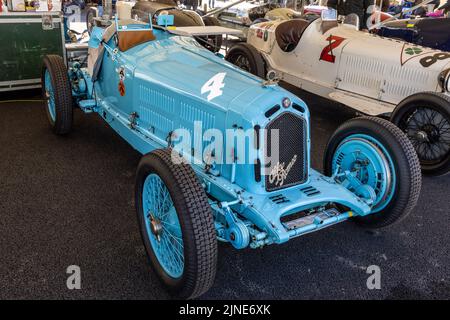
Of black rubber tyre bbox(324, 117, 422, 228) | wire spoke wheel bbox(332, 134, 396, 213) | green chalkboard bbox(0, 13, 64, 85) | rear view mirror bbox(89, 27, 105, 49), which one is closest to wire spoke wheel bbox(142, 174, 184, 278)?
wire spoke wheel bbox(332, 134, 396, 213)

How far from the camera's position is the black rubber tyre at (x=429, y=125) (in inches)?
155

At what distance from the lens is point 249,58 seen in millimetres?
5520

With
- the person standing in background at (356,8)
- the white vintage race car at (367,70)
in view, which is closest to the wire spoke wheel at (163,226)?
the white vintage race car at (367,70)

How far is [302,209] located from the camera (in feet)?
8.38

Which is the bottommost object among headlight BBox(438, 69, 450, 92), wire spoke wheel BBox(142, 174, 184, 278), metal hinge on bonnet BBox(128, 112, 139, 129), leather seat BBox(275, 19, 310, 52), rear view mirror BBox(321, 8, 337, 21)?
wire spoke wheel BBox(142, 174, 184, 278)

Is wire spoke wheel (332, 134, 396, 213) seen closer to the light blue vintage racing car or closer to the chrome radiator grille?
the light blue vintage racing car

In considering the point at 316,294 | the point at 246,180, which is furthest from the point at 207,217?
the point at 316,294

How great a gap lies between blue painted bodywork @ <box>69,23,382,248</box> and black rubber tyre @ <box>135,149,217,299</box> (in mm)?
262

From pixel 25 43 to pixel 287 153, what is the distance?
4332mm

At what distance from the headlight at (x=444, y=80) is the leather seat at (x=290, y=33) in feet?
6.64

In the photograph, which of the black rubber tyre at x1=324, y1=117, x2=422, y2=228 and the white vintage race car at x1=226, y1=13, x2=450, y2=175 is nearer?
the black rubber tyre at x1=324, y1=117, x2=422, y2=228

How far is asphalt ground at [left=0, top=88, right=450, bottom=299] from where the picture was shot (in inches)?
96.5

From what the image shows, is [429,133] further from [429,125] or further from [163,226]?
[163,226]

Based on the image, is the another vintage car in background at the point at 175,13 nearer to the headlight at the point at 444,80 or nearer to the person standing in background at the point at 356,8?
the person standing in background at the point at 356,8
